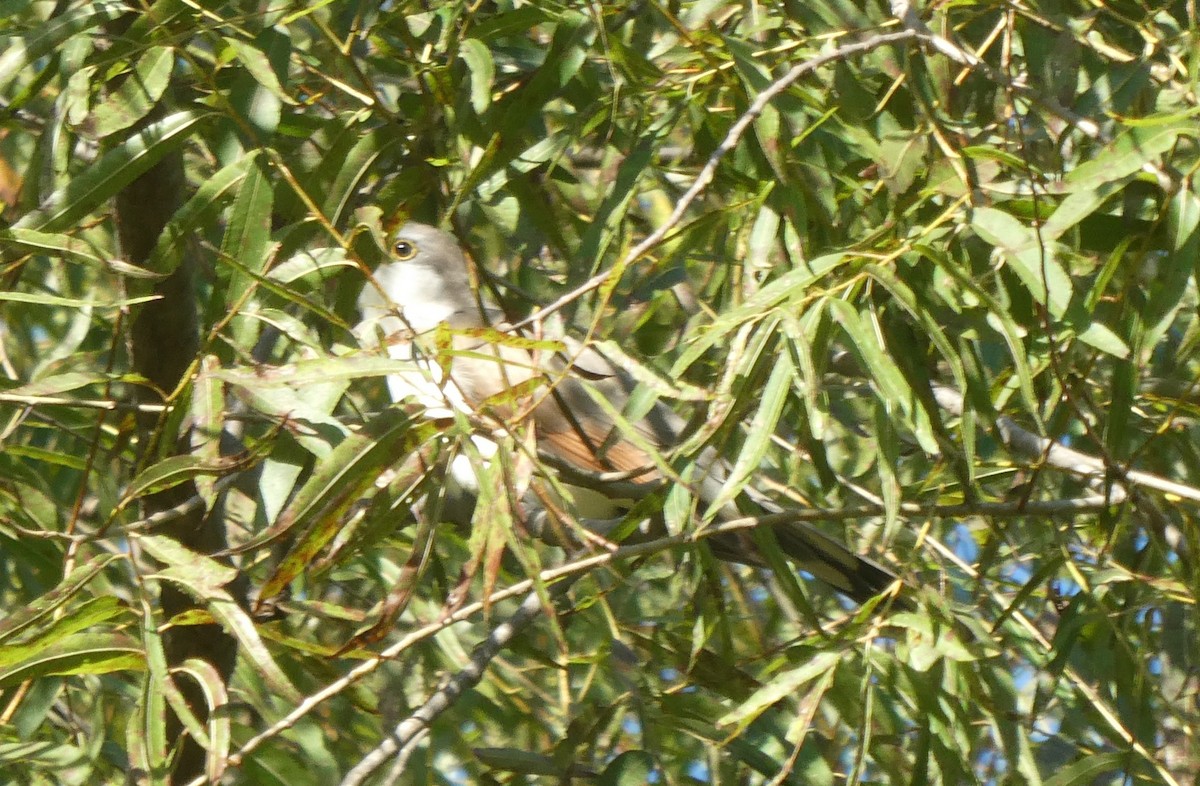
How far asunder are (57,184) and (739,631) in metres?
2.44

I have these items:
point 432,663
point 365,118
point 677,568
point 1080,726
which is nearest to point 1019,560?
point 1080,726

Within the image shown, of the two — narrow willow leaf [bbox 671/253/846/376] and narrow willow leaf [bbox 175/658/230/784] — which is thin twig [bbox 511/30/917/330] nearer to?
narrow willow leaf [bbox 671/253/846/376]

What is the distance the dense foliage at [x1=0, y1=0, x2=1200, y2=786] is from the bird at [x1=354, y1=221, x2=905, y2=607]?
88 mm

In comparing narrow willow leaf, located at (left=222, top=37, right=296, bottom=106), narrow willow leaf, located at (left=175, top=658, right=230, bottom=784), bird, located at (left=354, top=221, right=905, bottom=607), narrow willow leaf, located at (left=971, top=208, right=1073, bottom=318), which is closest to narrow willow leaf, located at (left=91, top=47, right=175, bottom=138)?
narrow willow leaf, located at (left=222, top=37, right=296, bottom=106)

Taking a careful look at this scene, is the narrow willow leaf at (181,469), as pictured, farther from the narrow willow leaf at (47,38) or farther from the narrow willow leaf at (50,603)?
the narrow willow leaf at (47,38)

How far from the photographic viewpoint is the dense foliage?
196 cm

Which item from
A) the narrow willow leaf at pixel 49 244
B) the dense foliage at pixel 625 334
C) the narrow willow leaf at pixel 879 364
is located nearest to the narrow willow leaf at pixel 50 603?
the dense foliage at pixel 625 334

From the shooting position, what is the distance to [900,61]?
2156 millimetres

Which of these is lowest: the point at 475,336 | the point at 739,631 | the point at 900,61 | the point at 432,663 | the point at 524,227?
the point at 739,631

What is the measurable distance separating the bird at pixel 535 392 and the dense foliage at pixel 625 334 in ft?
0.29

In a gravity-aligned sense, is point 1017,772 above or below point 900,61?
below

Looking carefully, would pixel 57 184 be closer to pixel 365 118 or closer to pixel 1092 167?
pixel 365 118

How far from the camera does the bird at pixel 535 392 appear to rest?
196 centimetres

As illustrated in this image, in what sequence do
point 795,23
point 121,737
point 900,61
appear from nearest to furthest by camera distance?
point 900,61, point 795,23, point 121,737
